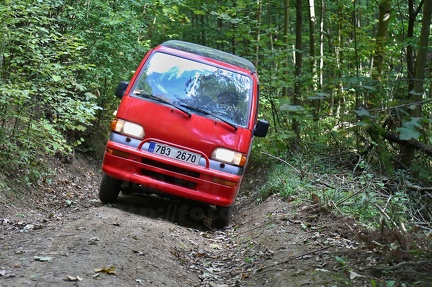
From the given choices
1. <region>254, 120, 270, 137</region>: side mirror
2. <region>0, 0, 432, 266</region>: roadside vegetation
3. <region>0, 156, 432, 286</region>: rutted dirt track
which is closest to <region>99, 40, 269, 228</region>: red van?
<region>254, 120, 270, 137</region>: side mirror

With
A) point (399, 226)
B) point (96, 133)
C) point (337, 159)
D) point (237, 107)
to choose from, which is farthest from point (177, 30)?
point (399, 226)

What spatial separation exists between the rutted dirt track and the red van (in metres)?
0.53

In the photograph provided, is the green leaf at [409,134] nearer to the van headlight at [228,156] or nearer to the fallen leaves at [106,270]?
the fallen leaves at [106,270]

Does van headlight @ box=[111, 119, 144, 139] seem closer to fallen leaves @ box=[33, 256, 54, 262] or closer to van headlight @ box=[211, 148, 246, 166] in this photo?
van headlight @ box=[211, 148, 246, 166]

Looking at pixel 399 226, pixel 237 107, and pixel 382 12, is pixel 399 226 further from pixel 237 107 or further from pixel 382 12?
pixel 382 12

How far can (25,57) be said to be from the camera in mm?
8492

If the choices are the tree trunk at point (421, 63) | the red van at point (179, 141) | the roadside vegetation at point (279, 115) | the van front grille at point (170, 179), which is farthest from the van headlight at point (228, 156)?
the tree trunk at point (421, 63)

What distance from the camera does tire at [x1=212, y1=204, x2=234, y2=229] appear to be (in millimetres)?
7586

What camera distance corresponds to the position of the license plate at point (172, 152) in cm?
701

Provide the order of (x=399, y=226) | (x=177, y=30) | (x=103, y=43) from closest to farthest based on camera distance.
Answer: (x=399, y=226) → (x=103, y=43) → (x=177, y=30)

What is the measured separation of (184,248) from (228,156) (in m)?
1.51

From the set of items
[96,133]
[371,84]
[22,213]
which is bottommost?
[96,133]

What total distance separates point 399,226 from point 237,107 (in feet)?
9.98

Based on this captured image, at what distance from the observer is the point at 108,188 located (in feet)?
24.9
